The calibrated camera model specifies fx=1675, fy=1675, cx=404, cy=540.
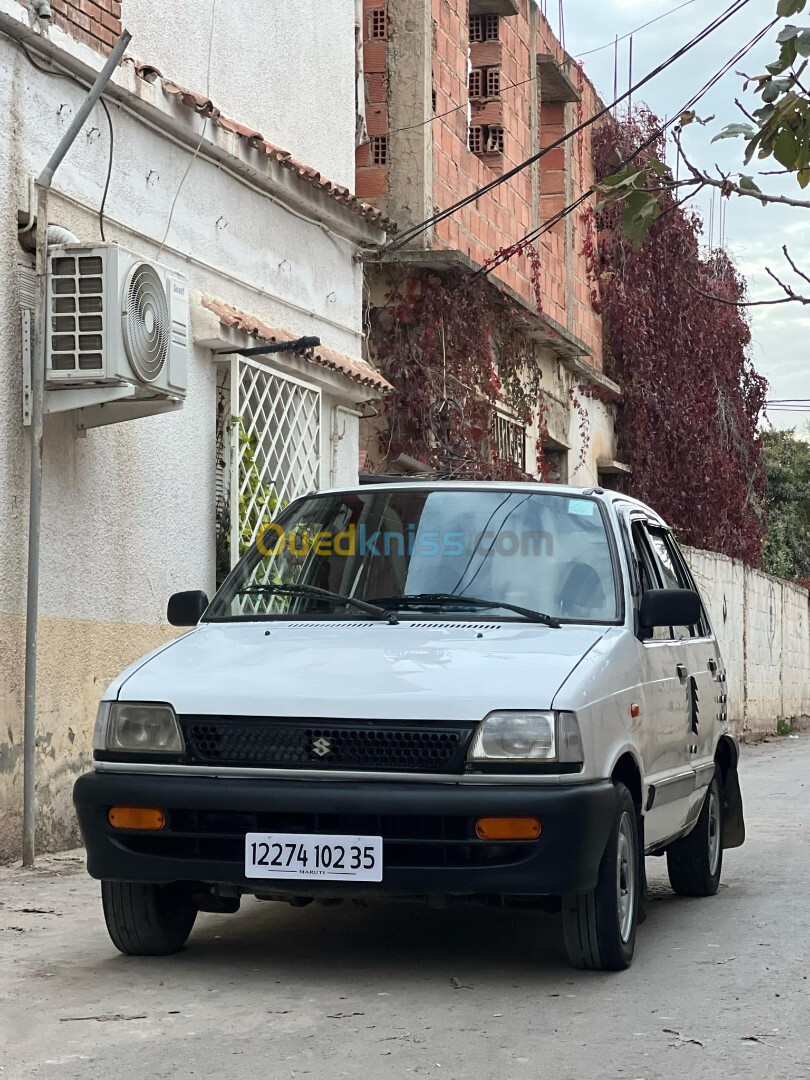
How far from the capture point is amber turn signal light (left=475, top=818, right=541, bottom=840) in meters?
5.17

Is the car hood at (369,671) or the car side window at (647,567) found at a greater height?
the car side window at (647,567)

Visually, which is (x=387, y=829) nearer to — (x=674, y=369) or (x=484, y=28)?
(x=484, y=28)

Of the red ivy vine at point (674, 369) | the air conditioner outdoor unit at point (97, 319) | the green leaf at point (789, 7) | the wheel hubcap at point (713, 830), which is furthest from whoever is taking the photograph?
the red ivy vine at point (674, 369)

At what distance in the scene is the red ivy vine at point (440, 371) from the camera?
51.2 ft

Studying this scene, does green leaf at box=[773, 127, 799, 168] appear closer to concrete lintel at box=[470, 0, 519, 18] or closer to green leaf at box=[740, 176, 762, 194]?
green leaf at box=[740, 176, 762, 194]

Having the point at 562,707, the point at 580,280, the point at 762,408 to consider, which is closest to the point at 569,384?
the point at 580,280

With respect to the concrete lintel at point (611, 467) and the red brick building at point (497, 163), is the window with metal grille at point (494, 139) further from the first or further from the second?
the concrete lintel at point (611, 467)

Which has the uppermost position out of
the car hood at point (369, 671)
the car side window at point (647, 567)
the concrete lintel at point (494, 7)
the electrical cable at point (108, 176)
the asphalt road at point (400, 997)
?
the concrete lintel at point (494, 7)

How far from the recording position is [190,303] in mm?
10898

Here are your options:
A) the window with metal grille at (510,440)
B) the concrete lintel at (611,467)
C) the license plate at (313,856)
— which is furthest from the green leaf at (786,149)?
the concrete lintel at (611,467)

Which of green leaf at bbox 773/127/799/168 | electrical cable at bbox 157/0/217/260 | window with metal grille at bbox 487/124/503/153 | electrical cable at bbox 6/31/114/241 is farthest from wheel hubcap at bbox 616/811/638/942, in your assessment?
window with metal grille at bbox 487/124/503/153

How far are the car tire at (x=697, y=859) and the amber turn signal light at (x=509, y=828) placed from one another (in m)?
2.67

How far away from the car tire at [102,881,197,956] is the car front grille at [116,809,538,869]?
32cm

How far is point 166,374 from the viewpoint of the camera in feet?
31.1
